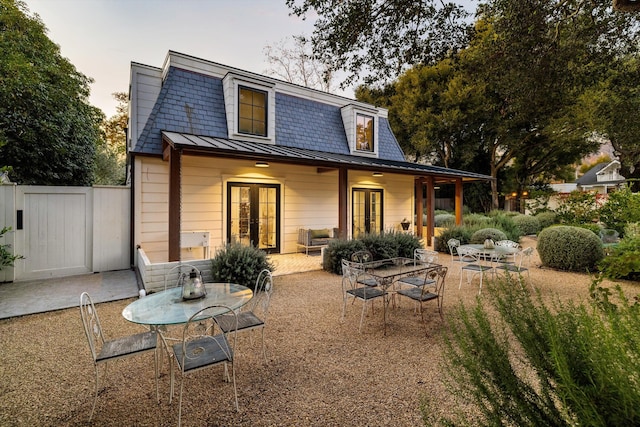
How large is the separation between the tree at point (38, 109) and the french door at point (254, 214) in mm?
4551

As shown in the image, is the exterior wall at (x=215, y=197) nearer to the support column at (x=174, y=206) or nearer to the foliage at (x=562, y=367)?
the support column at (x=174, y=206)

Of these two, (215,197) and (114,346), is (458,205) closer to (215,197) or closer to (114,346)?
(215,197)

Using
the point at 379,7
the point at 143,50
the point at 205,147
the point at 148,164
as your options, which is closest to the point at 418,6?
the point at 379,7

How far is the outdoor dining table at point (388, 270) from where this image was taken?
156 inches

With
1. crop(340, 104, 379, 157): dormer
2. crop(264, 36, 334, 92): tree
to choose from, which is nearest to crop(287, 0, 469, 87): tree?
crop(340, 104, 379, 157): dormer

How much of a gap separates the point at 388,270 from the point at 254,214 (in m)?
5.22

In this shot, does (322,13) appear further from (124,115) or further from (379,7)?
(124,115)

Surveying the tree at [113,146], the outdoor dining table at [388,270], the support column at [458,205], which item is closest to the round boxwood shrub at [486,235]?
the support column at [458,205]

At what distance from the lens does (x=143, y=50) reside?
9.09 m

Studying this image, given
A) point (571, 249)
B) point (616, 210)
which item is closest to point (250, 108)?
point (571, 249)

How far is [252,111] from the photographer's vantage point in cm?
833

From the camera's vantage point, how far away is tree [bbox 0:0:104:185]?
5.80m

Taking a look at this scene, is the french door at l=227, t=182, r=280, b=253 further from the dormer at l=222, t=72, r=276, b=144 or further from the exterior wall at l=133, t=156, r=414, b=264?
the dormer at l=222, t=72, r=276, b=144

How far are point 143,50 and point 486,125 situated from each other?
1756cm
